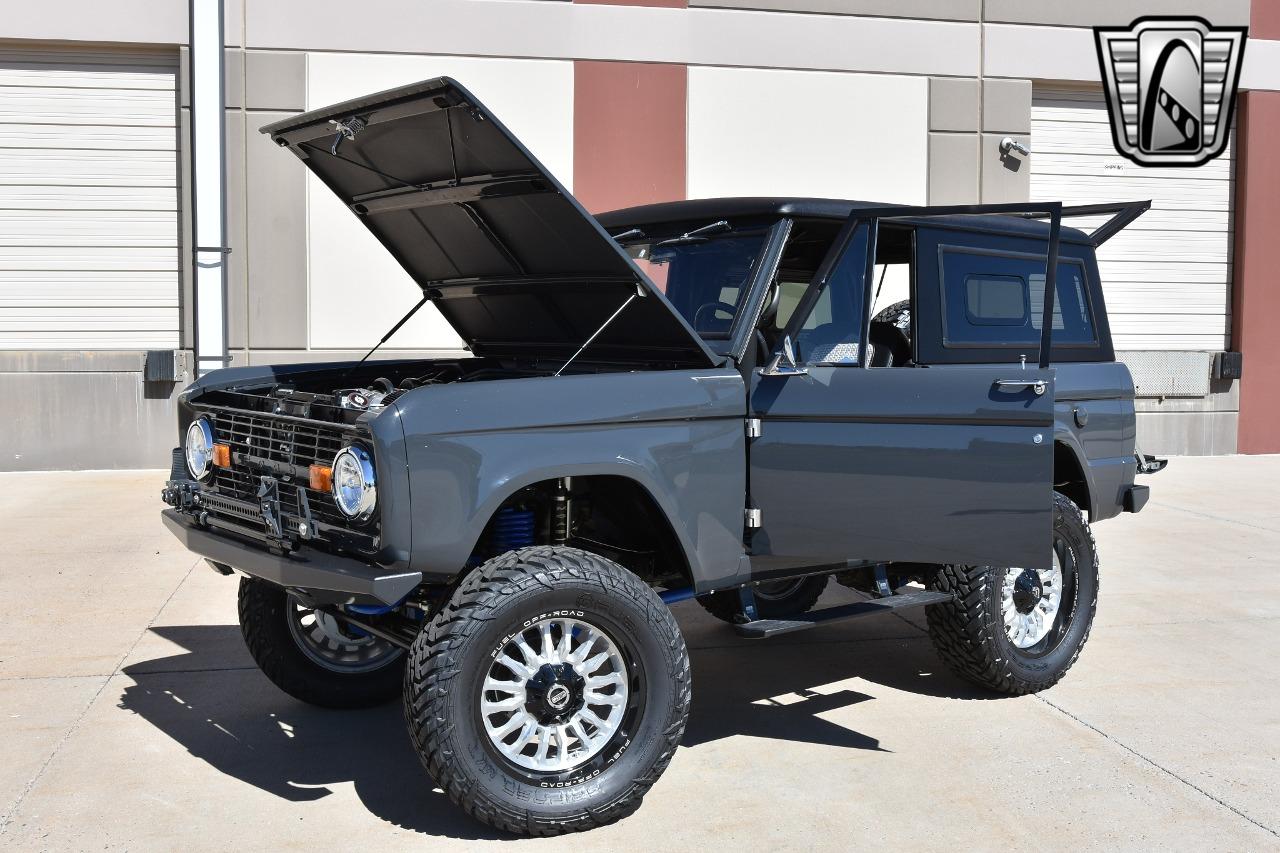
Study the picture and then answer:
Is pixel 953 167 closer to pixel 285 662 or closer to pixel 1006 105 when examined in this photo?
pixel 1006 105

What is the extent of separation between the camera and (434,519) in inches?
152

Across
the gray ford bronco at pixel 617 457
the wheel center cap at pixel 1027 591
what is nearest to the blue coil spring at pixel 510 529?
the gray ford bronco at pixel 617 457

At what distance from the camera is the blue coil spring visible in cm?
445

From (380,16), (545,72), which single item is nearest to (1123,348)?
(545,72)

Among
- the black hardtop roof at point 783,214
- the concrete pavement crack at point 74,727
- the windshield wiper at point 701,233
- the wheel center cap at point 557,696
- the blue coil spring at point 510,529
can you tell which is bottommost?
the concrete pavement crack at point 74,727

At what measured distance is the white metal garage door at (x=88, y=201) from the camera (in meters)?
12.3

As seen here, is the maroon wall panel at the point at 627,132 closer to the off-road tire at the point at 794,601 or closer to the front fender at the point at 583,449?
the off-road tire at the point at 794,601

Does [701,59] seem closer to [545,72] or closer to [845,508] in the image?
[545,72]

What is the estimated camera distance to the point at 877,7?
13.3 meters

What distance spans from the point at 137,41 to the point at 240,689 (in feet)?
28.6

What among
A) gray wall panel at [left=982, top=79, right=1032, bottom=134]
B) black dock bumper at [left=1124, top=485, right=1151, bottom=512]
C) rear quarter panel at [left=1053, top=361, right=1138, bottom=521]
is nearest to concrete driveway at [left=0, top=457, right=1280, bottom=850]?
black dock bumper at [left=1124, top=485, right=1151, bottom=512]

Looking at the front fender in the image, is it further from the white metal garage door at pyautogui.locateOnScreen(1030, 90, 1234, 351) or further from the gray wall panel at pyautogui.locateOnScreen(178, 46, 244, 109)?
the white metal garage door at pyautogui.locateOnScreen(1030, 90, 1234, 351)

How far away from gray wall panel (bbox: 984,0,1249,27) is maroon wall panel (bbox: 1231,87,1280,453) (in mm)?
921

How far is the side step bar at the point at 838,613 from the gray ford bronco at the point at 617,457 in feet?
0.07
